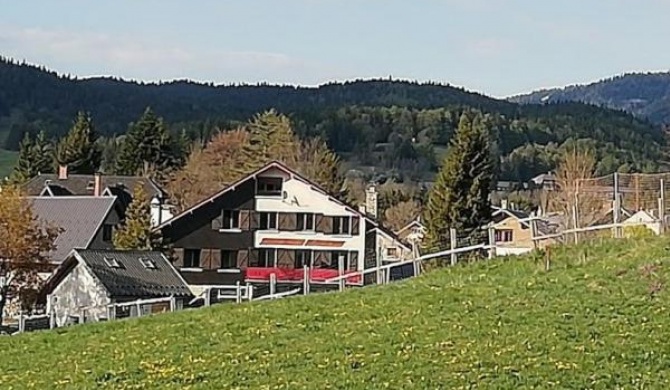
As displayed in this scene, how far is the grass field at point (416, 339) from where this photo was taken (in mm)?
17328

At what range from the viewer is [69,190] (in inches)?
3915

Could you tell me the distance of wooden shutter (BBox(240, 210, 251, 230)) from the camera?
234 feet

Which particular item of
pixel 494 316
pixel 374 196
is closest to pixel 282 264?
pixel 374 196

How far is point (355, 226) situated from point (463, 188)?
6.58 m

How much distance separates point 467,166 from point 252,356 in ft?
174

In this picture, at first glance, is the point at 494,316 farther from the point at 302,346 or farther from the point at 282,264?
the point at 282,264

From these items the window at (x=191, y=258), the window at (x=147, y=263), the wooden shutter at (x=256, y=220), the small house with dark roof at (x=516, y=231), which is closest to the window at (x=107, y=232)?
the window at (x=191, y=258)

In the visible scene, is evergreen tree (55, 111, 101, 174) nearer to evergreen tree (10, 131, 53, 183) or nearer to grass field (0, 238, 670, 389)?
evergreen tree (10, 131, 53, 183)

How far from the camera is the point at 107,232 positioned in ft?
261

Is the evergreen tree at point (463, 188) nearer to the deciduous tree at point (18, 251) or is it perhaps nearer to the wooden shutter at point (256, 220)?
the wooden shutter at point (256, 220)

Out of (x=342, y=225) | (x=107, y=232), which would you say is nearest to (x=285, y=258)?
(x=342, y=225)

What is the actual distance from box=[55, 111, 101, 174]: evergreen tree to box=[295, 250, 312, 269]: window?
4902cm

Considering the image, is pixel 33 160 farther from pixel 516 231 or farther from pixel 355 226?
pixel 355 226

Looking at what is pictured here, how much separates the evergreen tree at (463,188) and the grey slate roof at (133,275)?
16.2 m
